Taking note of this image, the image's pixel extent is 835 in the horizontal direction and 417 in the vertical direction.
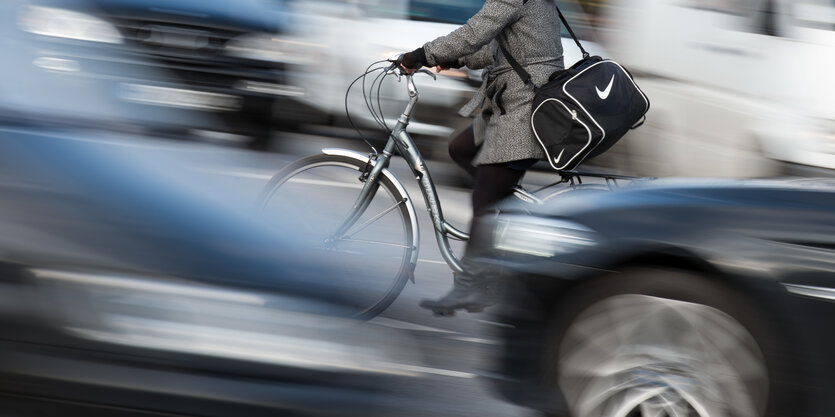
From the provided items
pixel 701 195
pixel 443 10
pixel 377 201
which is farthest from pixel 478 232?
pixel 443 10

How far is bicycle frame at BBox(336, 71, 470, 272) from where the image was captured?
4.97 m

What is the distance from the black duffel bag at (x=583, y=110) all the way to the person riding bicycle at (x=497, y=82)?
79 mm

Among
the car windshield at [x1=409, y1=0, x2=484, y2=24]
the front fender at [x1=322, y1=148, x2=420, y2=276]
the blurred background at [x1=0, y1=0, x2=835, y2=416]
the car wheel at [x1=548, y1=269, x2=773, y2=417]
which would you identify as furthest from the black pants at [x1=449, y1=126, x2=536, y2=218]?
the car windshield at [x1=409, y1=0, x2=484, y2=24]

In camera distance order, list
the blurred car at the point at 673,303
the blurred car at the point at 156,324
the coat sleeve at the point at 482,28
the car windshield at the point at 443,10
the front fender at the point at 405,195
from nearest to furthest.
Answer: the blurred car at the point at 156,324 < the blurred car at the point at 673,303 < the coat sleeve at the point at 482,28 < the front fender at the point at 405,195 < the car windshield at the point at 443,10

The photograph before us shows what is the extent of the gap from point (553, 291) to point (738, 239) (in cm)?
56

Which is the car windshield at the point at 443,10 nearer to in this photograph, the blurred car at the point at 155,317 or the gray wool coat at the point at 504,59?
the gray wool coat at the point at 504,59

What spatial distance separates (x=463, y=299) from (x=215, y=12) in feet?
12.7

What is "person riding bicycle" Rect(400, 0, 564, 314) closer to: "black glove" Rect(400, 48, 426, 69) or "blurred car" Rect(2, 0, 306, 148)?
"black glove" Rect(400, 48, 426, 69)

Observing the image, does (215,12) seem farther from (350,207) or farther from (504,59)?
(504,59)

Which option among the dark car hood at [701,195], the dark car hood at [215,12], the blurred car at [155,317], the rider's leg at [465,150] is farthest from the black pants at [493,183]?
the dark car hood at [215,12]

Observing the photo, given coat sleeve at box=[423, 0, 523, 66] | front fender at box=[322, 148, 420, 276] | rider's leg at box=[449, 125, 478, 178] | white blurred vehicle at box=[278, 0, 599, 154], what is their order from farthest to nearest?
white blurred vehicle at box=[278, 0, 599, 154] < rider's leg at box=[449, 125, 478, 178] < front fender at box=[322, 148, 420, 276] < coat sleeve at box=[423, 0, 523, 66]

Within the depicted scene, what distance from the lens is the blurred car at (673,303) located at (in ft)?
10.8

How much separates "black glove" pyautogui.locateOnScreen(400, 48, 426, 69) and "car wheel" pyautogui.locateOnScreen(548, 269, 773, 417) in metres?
1.59

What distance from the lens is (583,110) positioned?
181 inches
